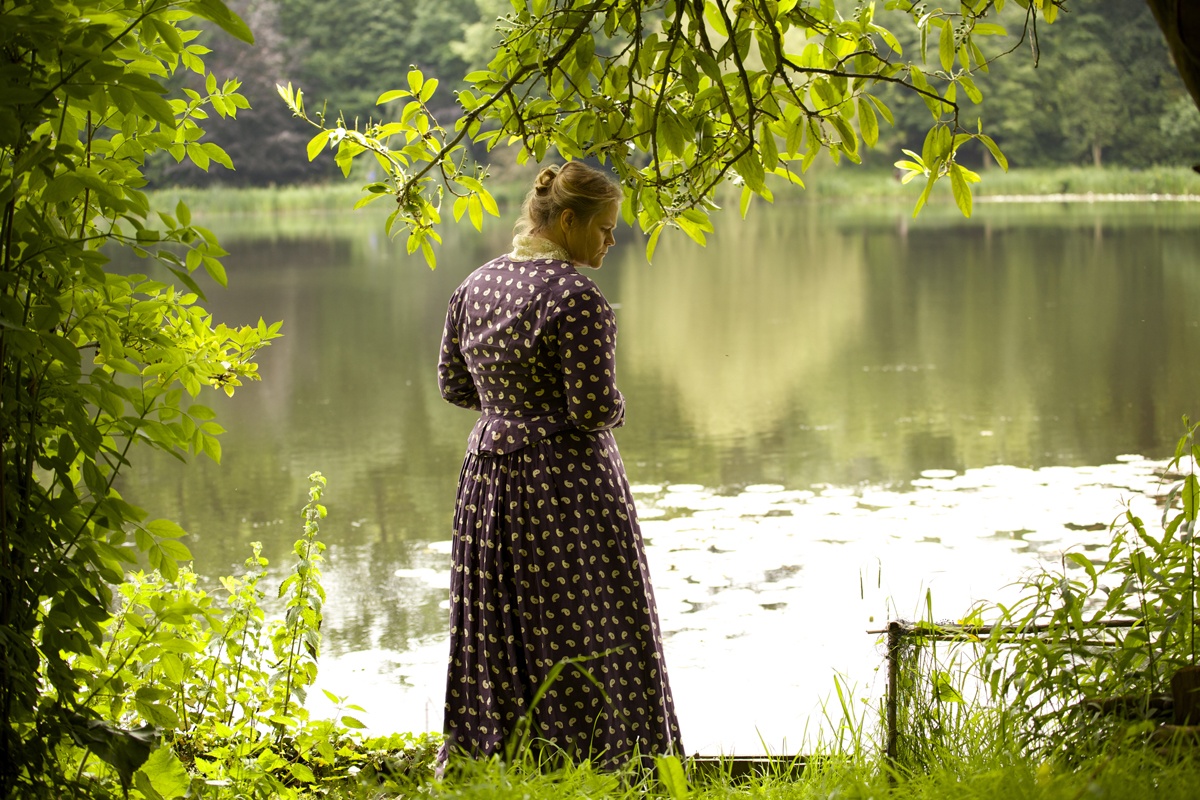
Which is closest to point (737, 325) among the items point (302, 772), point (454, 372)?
point (454, 372)

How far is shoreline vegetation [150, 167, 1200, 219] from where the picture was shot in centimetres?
3246

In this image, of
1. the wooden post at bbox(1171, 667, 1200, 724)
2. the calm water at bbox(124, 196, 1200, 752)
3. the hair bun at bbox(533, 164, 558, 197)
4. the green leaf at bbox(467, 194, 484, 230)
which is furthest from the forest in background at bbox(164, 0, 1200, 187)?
the wooden post at bbox(1171, 667, 1200, 724)

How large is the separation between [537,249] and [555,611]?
2.21 ft

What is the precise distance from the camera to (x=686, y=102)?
87.7 inches

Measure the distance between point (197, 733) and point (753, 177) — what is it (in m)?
1.41

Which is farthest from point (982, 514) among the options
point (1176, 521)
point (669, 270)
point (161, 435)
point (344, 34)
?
point (344, 34)

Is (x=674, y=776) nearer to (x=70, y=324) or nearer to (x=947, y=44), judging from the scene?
(x=70, y=324)

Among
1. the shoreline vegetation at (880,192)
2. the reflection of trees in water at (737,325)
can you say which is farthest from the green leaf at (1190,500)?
the shoreline vegetation at (880,192)

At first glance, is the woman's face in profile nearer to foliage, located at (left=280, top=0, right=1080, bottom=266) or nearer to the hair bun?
Answer: the hair bun

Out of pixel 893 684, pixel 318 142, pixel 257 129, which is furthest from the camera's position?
pixel 257 129

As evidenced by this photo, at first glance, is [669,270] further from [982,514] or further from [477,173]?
[477,173]

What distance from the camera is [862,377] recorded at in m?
9.83

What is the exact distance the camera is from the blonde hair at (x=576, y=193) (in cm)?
249

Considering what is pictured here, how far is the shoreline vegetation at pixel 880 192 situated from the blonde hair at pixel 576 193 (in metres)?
29.8
